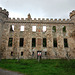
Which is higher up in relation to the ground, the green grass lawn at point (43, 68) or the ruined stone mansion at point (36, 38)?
the ruined stone mansion at point (36, 38)

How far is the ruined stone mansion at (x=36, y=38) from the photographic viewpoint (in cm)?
1814

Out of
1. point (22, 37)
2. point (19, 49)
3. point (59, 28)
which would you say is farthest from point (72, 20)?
point (19, 49)

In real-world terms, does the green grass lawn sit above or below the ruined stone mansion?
below

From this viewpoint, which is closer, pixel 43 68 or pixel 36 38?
pixel 43 68

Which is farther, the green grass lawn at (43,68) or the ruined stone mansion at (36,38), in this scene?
the ruined stone mansion at (36,38)

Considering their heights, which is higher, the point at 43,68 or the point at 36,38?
the point at 36,38

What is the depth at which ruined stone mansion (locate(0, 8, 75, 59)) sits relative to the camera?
1814 centimetres

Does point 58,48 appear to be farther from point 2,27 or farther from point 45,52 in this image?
point 2,27

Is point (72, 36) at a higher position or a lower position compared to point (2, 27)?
lower

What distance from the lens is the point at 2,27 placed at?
19.4 meters

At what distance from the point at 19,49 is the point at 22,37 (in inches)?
117

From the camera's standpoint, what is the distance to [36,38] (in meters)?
19.0

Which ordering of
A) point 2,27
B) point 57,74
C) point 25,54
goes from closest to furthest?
point 57,74 → point 25,54 → point 2,27

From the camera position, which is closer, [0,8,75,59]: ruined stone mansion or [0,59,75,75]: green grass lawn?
[0,59,75,75]: green grass lawn
